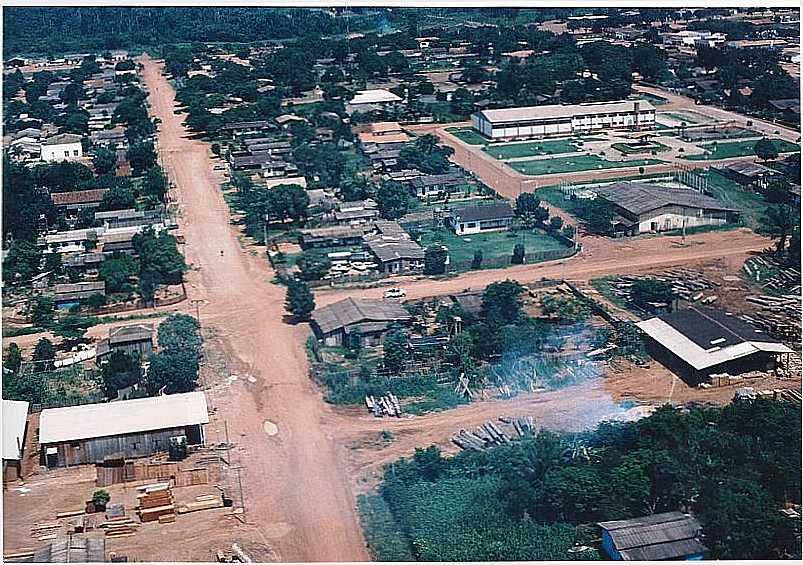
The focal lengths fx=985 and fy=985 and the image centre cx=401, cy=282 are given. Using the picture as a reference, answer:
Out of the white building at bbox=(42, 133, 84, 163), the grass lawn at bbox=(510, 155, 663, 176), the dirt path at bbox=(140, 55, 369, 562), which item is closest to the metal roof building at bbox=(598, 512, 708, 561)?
the dirt path at bbox=(140, 55, 369, 562)

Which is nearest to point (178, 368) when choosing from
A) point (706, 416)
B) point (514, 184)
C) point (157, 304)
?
point (157, 304)

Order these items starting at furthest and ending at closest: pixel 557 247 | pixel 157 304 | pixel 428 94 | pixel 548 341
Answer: pixel 428 94 < pixel 557 247 < pixel 157 304 < pixel 548 341

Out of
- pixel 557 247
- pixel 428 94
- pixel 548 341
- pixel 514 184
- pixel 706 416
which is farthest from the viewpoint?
pixel 428 94

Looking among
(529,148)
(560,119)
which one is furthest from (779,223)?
(560,119)

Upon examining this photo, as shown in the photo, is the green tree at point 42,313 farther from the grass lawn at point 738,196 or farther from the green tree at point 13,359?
the grass lawn at point 738,196

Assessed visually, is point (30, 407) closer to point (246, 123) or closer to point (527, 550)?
point (527, 550)
